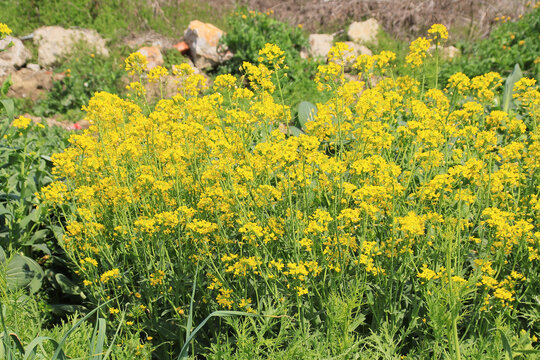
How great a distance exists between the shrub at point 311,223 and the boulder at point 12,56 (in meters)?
5.43

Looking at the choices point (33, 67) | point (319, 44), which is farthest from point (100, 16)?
point (319, 44)

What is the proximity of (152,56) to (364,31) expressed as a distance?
11.8 feet

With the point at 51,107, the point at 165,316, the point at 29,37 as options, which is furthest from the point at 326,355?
the point at 29,37

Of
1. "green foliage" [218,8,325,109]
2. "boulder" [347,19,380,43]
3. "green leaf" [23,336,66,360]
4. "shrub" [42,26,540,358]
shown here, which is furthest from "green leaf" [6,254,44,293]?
"boulder" [347,19,380,43]

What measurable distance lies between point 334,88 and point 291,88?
4341mm

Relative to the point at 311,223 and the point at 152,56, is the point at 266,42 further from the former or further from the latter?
the point at 311,223

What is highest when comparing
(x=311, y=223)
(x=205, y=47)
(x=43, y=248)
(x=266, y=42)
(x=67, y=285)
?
(x=311, y=223)

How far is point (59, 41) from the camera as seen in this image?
8.48 m

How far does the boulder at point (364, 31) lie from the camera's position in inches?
348

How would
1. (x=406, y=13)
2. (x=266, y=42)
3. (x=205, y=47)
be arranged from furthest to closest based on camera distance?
1. (x=406, y=13)
2. (x=205, y=47)
3. (x=266, y=42)

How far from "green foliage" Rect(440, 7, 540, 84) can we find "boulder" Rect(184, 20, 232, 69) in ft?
11.3

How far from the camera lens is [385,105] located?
11.4 ft

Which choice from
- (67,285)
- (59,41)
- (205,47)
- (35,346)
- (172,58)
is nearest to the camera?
(35,346)

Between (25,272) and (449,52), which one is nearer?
(25,272)
